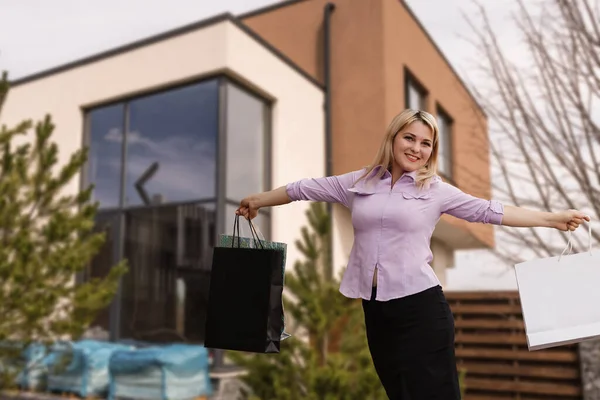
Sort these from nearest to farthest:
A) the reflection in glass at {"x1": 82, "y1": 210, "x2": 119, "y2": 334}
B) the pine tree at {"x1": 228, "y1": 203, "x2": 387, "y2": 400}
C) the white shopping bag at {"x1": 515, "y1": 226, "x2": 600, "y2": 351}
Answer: the white shopping bag at {"x1": 515, "y1": 226, "x2": 600, "y2": 351} → the pine tree at {"x1": 228, "y1": 203, "x2": 387, "y2": 400} → the reflection in glass at {"x1": 82, "y1": 210, "x2": 119, "y2": 334}

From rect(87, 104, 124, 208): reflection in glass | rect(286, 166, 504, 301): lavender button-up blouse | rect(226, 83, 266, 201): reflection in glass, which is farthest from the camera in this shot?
rect(87, 104, 124, 208): reflection in glass

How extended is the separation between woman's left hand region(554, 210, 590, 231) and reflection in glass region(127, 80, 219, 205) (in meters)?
5.36

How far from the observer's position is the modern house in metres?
7.02

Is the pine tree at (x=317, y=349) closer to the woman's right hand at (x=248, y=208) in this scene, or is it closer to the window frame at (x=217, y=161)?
the window frame at (x=217, y=161)

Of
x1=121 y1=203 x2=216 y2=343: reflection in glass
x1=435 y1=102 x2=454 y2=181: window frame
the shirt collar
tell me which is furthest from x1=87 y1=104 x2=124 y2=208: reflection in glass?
the shirt collar

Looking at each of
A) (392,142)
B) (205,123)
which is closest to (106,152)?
(205,123)

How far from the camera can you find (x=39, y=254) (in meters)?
4.82

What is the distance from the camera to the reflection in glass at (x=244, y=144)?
23.2 feet

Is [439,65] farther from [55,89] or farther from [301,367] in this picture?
[301,367]

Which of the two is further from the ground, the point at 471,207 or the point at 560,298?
the point at 471,207

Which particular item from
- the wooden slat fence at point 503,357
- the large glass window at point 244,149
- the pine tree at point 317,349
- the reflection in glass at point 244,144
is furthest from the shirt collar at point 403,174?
the wooden slat fence at point 503,357

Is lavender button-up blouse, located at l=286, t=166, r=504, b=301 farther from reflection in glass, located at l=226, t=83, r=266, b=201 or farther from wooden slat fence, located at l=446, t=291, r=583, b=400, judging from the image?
wooden slat fence, located at l=446, t=291, r=583, b=400

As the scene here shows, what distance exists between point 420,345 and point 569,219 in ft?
1.95

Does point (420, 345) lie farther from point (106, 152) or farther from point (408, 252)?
point (106, 152)
